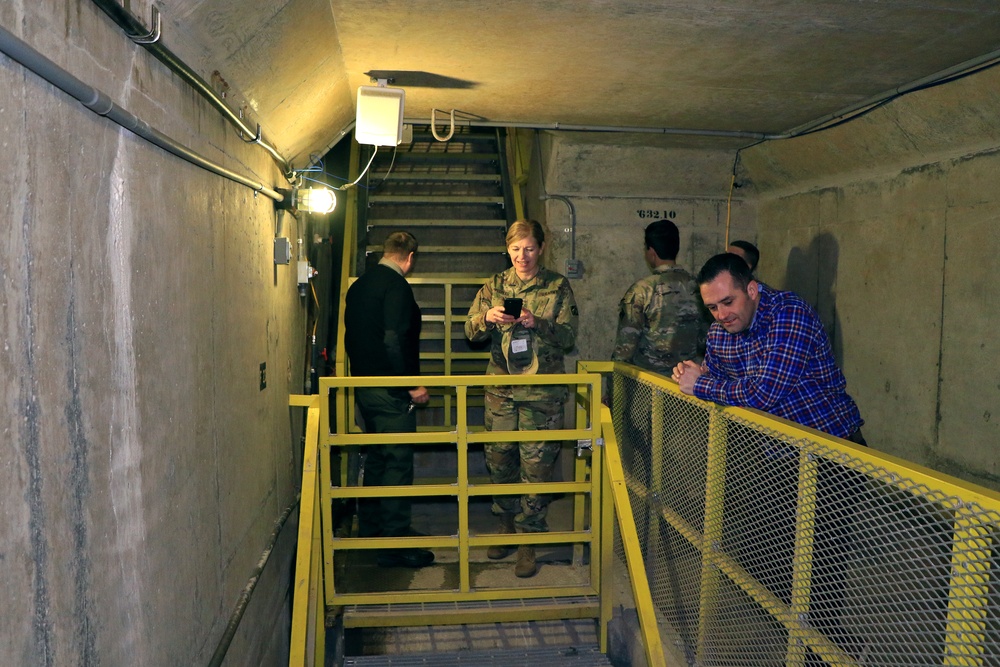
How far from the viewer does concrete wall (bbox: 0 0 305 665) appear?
140 cm

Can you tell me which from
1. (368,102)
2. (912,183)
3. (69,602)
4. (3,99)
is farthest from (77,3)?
(912,183)

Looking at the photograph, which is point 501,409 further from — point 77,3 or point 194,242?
point 77,3

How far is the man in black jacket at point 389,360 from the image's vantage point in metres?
4.66

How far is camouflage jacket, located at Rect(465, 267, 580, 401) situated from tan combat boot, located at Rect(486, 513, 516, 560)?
780 millimetres

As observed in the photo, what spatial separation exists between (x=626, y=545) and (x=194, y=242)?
233 centimetres

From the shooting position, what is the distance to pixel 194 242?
8.46ft

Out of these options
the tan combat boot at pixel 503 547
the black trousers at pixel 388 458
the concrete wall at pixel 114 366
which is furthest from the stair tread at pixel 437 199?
the concrete wall at pixel 114 366

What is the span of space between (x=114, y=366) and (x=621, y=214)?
516 centimetres

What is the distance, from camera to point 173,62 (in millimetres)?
2238

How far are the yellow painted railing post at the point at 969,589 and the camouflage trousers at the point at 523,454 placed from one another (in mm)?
2843

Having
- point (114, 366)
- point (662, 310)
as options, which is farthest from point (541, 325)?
point (114, 366)

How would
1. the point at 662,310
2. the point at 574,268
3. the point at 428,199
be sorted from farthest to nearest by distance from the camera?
the point at 428,199 < the point at 574,268 < the point at 662,310

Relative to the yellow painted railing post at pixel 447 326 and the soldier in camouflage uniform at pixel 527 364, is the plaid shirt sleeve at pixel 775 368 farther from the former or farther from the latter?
the yellow painted railing post at pixel 447 326

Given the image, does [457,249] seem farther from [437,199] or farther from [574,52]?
[574,52]
